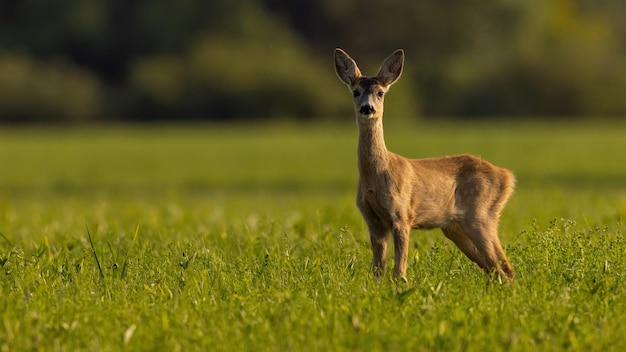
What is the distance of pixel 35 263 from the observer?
6770mm

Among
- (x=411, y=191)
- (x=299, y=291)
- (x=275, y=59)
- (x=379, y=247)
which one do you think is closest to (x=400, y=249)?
(x=379, y=247)

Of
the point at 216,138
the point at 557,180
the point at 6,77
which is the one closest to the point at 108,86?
the point at 6,77

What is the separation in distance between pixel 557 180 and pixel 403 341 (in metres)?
18.2

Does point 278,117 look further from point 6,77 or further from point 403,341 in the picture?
point 403,341

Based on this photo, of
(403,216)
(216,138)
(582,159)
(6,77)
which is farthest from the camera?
(6,77)

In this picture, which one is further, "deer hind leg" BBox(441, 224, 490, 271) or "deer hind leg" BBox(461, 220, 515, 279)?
"deer hind leg" BBox(441, 224, 490, 271)

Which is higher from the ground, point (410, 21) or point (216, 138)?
point (410, 21)

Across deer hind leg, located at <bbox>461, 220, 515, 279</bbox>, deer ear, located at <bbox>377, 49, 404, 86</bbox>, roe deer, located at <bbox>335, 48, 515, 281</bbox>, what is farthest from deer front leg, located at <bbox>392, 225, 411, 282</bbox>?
deer ear, located at <bbox>377, 49, 404, 86</bbox>

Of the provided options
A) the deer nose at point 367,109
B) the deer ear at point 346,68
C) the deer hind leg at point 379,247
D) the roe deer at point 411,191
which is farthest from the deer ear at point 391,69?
the deer hind leg at point 379,247

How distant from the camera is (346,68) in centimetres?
698

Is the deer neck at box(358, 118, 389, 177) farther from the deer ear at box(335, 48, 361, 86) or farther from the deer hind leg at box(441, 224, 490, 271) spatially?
the deer hind leg at box(441, 224, 490, 271)

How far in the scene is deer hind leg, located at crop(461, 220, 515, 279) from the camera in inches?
272

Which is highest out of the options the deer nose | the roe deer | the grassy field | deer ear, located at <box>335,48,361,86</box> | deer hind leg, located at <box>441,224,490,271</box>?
deer ear, located at <box>335,48,361,86</box>

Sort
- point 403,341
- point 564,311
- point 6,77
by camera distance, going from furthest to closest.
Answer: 1. point 6,77
2. point 564,311
3. point 403,341
